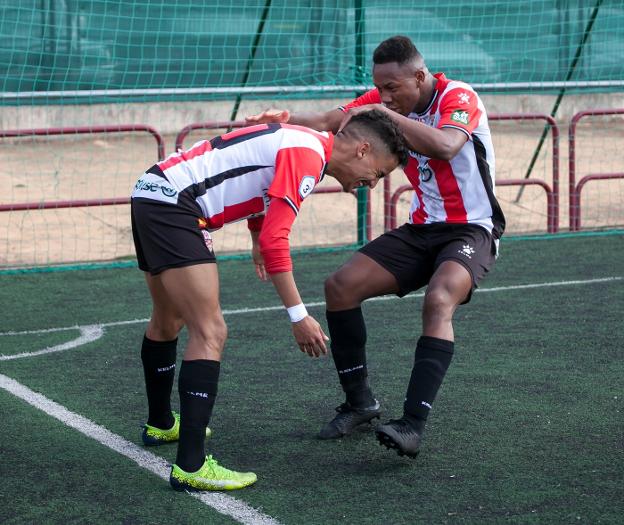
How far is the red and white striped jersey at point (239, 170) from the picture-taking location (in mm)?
4238

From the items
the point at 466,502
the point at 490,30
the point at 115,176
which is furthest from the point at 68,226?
the point at 466,502

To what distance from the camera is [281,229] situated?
411 cm

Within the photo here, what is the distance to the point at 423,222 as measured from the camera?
5.27m

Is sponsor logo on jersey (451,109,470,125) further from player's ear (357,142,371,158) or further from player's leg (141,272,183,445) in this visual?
player's leg (141,272,183,445)

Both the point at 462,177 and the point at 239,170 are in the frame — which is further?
the point at 462,177

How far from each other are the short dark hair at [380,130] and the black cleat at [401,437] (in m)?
1.06

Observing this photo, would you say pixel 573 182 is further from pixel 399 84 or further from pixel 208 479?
pixel 208 479

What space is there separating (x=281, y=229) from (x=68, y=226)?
29.1ft

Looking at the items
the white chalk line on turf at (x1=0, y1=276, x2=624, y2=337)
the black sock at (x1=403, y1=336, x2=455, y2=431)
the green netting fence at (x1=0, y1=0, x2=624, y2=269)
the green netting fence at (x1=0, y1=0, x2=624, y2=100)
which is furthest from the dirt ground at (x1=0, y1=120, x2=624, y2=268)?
the black sock at (x1=403, y1=336, x2=455, y2=431)

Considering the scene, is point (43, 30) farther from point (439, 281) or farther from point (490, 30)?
point (439, 281)

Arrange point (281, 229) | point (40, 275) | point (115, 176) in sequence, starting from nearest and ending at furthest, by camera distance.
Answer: point (281, 229)
point (40, 275)
point (115, 176)

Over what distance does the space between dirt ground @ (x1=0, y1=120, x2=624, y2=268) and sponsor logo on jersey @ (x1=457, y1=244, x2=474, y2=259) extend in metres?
6.45

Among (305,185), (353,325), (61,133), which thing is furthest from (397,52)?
(61,133)

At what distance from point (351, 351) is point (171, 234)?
121 centimetres
